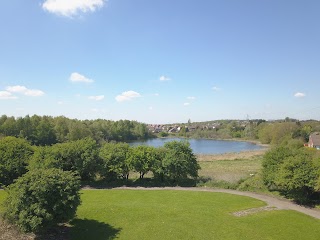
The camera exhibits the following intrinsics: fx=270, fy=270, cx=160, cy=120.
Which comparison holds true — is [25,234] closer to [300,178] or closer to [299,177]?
[299,177]

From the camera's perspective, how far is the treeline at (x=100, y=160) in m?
32.5

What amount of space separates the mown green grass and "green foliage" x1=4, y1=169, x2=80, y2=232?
2.50 meters

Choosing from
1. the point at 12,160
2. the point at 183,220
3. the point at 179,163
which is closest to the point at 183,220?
the point at 183,220

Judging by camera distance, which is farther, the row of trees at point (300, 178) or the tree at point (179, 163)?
the tree at point (179, 163)

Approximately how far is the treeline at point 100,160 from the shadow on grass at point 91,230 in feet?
42.9

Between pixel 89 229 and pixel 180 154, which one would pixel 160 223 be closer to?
pixel 89 229

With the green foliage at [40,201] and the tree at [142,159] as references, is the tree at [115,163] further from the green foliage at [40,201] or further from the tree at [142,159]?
the green foliage at [40,201]

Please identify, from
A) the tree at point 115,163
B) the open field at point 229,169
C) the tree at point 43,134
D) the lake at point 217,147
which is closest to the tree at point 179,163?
the open field at point 229,169

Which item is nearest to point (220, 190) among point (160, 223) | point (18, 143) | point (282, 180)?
point (282, 180)

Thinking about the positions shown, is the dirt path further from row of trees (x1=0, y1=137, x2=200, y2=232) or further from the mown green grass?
row of trees (x1=0, y1=137, x2=200, y2=232)

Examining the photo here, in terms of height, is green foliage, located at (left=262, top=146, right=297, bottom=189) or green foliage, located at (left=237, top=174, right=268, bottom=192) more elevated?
green foliage, located at (left=262, top=146, right=297, bottom=189)

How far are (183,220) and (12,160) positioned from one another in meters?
23.3

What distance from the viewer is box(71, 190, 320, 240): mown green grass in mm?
18234

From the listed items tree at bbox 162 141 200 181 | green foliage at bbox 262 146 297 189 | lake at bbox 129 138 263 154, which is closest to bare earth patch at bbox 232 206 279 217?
green foliage at bbox 262 146 297 189
